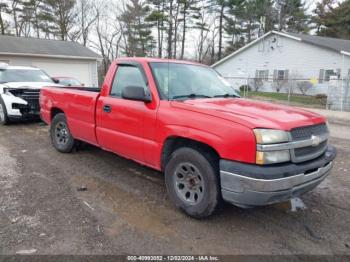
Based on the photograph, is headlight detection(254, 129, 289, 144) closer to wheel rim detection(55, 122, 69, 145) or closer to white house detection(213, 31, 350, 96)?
wheel rim detection(55, 122, 69, 145)

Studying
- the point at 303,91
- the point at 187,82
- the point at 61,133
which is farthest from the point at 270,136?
the point at 303,91

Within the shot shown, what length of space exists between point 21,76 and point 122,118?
7113 mm

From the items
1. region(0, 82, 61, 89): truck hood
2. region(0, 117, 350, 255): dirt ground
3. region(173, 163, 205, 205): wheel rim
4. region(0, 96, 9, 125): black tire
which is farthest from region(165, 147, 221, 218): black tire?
region(0, 96, 9, 125): black tire

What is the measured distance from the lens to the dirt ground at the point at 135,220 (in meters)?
3.01

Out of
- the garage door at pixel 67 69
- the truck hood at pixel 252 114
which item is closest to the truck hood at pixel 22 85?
the truck hood at pixel 252 114

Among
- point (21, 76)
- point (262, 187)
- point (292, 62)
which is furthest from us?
point (292, 62)

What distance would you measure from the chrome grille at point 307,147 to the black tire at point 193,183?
83 centimetres

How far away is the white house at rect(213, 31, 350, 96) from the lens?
23.1 m

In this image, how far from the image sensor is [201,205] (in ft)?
11.1

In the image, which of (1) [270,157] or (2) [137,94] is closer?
(1) [270,157]

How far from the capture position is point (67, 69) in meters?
23.1

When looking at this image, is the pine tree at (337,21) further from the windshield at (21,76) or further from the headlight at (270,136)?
the headlight at (270,136)

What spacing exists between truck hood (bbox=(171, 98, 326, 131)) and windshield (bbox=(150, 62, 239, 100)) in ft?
1.01

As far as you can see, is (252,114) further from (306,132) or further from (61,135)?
(61,135)
